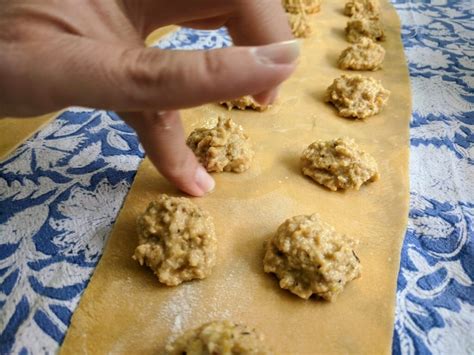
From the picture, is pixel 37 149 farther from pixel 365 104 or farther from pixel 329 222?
pixel 365 104

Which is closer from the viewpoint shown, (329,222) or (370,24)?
(329,222)

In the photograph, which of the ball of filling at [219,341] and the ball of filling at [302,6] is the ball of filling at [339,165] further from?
the ball of filling at [302,6]

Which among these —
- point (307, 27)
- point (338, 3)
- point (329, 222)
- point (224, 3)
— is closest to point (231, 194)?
point (329, 222)

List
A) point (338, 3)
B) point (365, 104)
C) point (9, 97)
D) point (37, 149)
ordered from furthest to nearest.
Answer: point (338, 3), point (365, 104), point (37, 149), point (9, 97)

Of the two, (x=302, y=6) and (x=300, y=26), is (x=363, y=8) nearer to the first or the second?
(x=302, y=6)

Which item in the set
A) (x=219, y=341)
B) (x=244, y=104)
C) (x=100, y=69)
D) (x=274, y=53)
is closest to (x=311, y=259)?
(x=219, y=341)

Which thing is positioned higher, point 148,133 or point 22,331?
point 148,133

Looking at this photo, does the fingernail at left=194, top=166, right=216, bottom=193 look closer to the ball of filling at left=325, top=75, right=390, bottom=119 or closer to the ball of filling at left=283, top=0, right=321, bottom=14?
the ball of filling at left=325, top=75, right=390, bottom=119
